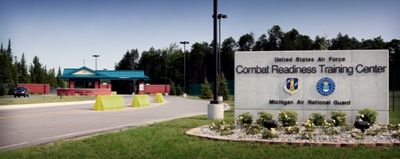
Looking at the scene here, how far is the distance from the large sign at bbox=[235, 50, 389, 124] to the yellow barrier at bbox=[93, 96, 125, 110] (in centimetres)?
1363

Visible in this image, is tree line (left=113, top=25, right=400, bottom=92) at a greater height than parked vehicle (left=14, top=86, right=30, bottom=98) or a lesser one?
greater

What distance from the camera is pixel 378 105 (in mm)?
13016

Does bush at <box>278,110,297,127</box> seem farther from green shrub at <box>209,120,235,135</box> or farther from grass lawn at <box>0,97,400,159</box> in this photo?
grass lawn at <box>0,97,400,159</box>

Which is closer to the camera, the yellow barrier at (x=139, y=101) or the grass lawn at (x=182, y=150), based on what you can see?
the grass lawn at (x=182, y=150)

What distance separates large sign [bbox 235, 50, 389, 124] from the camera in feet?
42.8

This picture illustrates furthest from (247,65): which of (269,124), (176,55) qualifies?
(176,55)

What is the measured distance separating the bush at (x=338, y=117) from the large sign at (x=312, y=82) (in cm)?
91

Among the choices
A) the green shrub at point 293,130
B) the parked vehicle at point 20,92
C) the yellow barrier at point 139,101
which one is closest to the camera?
the green shrub at point 293,130

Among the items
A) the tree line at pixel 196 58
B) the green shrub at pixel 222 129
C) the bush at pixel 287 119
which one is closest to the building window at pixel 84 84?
the tree line at pixel 196 58

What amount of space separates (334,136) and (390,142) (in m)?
1.30

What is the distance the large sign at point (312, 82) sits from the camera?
42.8 ft

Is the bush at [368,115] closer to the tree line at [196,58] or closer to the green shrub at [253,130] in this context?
the green shrub at [253,130]

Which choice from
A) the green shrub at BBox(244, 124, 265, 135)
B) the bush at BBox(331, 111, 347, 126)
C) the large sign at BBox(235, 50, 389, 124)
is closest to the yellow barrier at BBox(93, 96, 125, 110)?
the large sign at BBox(235, 50, 389, 124)

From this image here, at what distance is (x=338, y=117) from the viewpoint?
11977 millimetres
